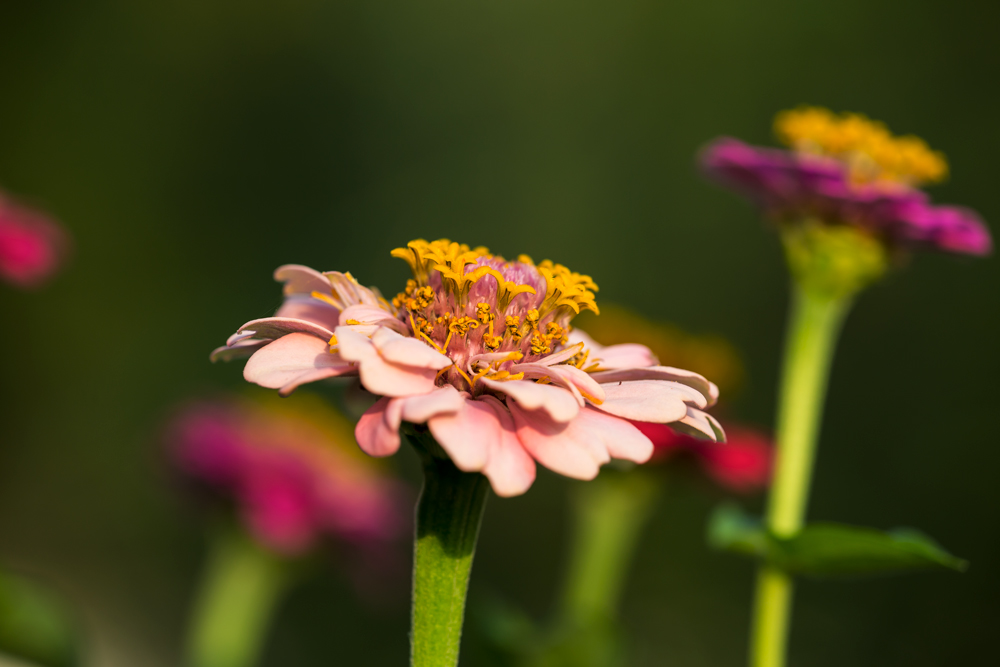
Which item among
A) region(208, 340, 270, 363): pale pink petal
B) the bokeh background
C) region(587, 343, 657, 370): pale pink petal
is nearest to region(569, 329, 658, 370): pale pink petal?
region(587, 343, 657, 370): pale pink petal

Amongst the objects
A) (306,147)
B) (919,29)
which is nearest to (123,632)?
(306,147)

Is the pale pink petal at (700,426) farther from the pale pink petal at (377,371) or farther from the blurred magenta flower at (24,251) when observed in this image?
the blurred magenta flower at (24,251)

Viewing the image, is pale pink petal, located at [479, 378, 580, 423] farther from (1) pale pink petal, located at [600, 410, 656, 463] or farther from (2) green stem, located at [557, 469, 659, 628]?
(2) green stem, located at [557, 469, 659, 628]

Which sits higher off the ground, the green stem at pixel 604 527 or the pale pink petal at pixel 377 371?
the green stem at pixel 604 527

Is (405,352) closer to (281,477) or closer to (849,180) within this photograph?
(849,180)

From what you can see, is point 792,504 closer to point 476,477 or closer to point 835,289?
point 835,289

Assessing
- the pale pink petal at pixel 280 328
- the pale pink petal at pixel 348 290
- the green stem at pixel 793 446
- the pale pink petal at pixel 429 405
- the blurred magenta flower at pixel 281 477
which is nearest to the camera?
the pale pink petal at pixel 429 405

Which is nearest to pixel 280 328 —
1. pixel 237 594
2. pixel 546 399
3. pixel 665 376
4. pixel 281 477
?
pixel 546 399

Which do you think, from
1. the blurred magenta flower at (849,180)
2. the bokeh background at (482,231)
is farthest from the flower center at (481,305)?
the bokeh background at (482,231)
